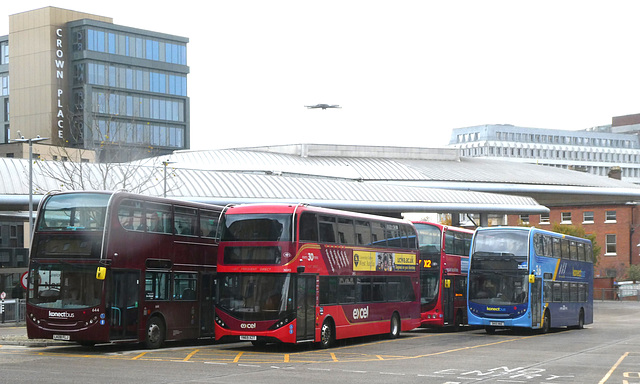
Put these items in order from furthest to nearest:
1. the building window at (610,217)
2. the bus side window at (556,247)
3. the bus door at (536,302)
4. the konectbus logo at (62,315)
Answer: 1. the building window at (610,217)
2. the bus side window at (556,247)
3. the bus door at (536,302)
4. the konectbus logo at (62,315)

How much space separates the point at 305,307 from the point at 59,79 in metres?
90.2

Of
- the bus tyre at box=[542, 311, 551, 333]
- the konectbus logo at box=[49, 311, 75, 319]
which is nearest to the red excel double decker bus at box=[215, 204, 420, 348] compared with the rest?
the konectbus logo at box=[49, 311, 75, 319]

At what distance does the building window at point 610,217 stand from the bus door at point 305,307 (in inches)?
2691

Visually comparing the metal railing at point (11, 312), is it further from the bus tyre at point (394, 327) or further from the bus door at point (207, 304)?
the bus tyre at point (394, 327)

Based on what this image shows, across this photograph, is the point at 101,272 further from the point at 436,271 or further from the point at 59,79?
the point at 59,79

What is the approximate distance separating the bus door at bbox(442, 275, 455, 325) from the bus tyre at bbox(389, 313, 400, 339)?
4.67 metres

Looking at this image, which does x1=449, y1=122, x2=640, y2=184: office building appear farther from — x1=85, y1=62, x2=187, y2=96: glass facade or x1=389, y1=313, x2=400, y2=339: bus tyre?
x1=389, y1=313, x2=400, y2=339: bus tyre

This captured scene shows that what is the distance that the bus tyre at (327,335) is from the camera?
25516mm

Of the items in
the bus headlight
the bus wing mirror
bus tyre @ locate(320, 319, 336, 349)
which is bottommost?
bus tyre @ locate(320, 319, 336, 349)

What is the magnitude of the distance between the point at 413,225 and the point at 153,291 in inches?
475

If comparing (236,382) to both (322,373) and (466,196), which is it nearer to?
(322,373)

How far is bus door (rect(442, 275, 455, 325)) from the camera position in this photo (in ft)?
116

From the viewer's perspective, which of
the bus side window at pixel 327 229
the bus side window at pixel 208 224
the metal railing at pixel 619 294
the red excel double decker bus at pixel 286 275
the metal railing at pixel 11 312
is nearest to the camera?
the red excel double decker bus at pixel 286 275

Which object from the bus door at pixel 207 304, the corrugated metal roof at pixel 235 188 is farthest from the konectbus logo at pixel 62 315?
the corrugated metal roof at pixel 235 188
